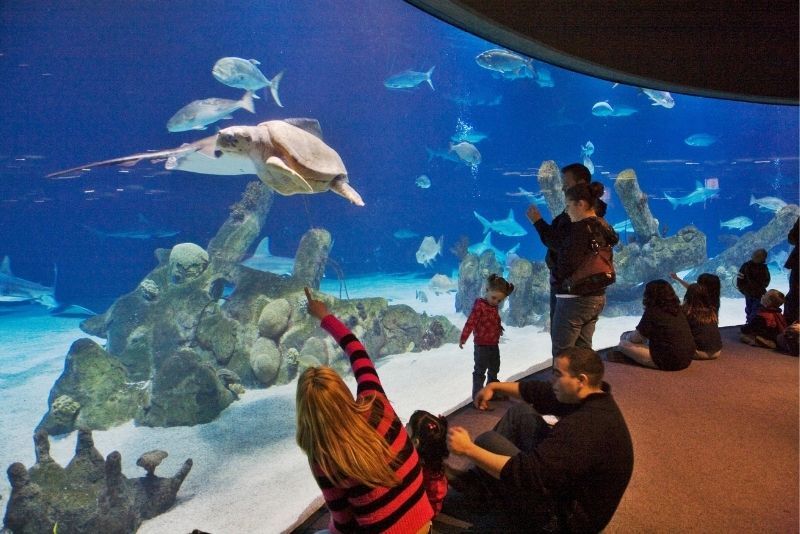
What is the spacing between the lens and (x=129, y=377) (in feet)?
17.4

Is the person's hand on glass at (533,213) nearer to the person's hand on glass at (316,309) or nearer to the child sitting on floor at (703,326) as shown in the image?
the person's hand on glass at (316,309)

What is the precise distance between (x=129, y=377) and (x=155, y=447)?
1742 millimetres

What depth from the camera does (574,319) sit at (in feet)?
9.49

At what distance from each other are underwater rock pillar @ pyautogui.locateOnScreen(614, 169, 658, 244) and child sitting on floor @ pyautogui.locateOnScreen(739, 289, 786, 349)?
174 inches

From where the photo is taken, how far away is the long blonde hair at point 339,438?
45.4 inches

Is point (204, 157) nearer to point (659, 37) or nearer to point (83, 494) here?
point (83, 494)

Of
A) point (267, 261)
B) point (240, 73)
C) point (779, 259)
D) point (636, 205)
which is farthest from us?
point (779, 259)

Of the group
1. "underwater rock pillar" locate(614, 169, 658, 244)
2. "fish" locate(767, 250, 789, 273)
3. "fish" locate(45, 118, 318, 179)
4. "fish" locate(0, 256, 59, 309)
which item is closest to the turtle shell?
"fish" locate(45, 118, 318, 179)

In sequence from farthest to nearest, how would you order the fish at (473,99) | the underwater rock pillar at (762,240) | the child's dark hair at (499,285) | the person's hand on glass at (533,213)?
the fish at (473,99)
the underwater rock pillar at (762,240)
the child's dark hair at (499,285)
the person's hand on glass at (533,213)

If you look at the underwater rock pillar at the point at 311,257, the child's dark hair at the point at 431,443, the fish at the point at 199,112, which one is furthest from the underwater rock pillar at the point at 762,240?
the child's dark hair at the point at 431,443

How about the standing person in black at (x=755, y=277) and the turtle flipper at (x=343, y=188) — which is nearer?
the turtle flipper at (x=343, y=188)

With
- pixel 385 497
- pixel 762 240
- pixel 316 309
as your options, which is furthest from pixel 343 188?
pixel 762 240

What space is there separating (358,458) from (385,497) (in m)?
0.19

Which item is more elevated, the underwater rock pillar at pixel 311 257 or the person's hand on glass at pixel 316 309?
the person's hand on glass at pixel 316 309
